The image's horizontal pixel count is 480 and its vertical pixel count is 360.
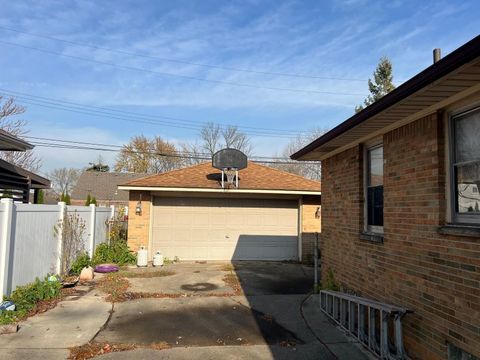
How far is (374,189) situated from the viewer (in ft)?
22.5

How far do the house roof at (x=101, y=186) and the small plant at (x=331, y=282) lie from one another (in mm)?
35487

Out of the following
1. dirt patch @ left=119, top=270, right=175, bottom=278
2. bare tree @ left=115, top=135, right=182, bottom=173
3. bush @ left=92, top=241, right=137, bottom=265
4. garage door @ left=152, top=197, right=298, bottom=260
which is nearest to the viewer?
dirt patch @ left=119, top=270, right=175, bottom=278

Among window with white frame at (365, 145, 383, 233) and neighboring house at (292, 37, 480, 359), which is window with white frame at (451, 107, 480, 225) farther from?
window with white frame at (365, 145, 383, 233)

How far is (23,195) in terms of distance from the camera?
43.0 ft

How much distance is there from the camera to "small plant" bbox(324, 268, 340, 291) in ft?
26.6

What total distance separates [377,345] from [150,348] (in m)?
3.02

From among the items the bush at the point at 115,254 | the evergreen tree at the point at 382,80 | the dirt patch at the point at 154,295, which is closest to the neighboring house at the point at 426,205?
the dirt patch at the point at 154,295

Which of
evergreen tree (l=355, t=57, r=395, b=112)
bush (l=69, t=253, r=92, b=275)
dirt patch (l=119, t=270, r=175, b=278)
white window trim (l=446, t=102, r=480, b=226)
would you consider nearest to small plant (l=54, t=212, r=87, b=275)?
bush (l=69, t=253, r=92, b=275)

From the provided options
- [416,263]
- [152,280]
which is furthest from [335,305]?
[152,280]

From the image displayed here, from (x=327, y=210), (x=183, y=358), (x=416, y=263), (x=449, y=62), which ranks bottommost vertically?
(x=183, y=358)

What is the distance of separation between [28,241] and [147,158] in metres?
44.7

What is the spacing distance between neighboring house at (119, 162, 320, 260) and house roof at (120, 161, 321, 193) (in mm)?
34

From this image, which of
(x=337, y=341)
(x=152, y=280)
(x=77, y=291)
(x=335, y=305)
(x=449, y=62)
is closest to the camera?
(x=449, y=62)

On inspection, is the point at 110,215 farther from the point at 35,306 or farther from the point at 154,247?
the point at 35,306
